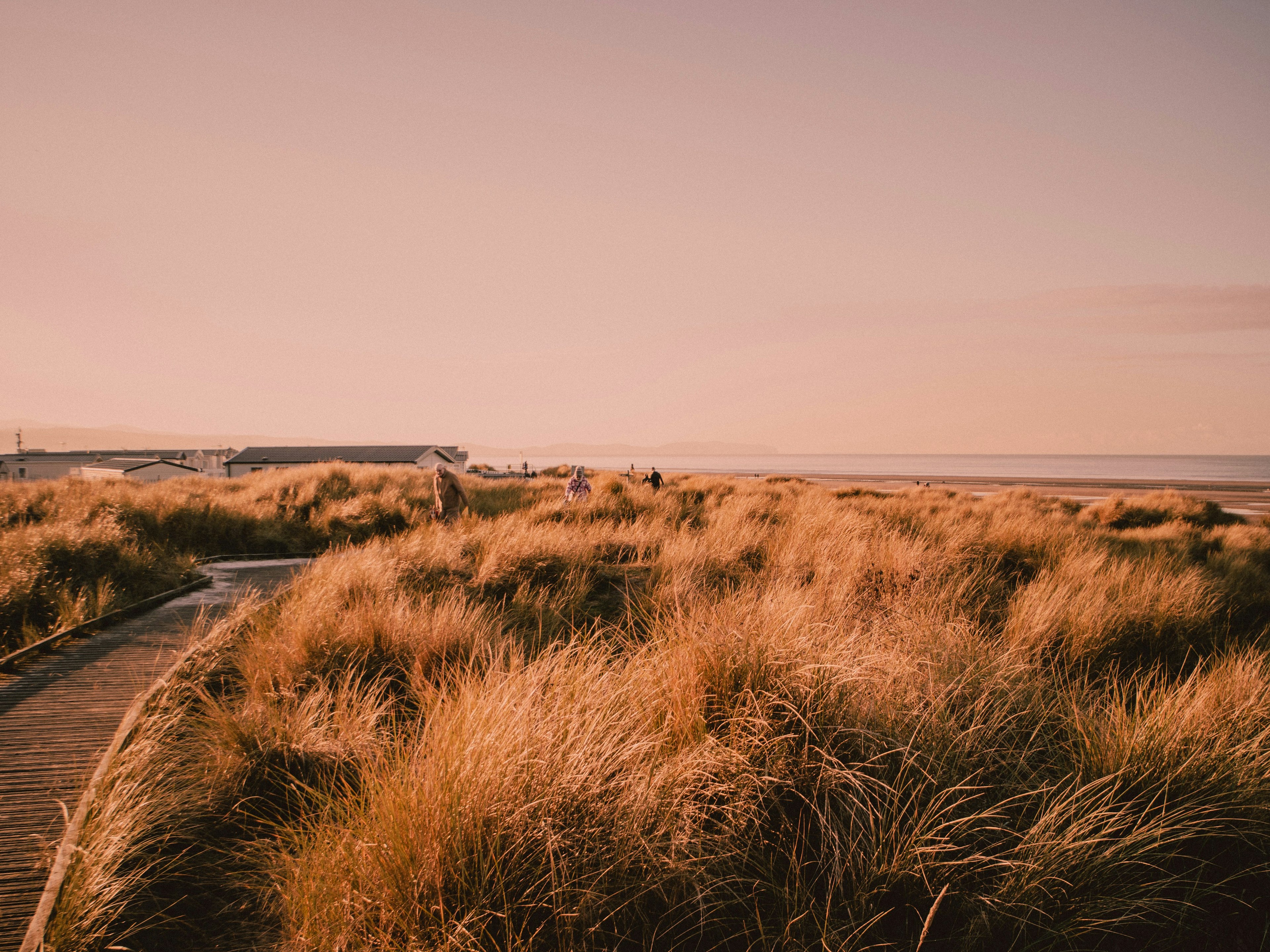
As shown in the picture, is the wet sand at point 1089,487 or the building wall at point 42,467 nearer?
the wet sand at point 1089,487

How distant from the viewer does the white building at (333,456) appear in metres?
62.0

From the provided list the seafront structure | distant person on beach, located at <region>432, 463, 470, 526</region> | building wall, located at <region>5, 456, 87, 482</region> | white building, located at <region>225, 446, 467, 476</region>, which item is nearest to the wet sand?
distant person on beach, located at <region>432, 463, 470, 526</region>

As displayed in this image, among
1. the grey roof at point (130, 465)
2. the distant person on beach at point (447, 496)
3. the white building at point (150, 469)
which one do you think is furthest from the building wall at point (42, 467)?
the distant person on beach at point (447, 496)

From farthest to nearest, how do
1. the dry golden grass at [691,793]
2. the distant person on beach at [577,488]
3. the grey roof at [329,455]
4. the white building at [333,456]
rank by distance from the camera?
the grey roof at [329,455] < the white building at [333,456] < the distant person on beach at [577,488] < the dry golden grass at [691,793]

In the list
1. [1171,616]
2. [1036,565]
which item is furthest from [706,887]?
[1036,565]

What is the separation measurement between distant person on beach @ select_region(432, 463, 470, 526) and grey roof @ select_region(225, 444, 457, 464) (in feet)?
169

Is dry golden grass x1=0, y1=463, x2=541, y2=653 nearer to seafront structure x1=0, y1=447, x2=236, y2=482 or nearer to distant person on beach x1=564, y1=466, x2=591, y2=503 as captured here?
distant person on beach x1=564, y1=466, x2=591, y2=503

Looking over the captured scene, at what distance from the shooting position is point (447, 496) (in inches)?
473

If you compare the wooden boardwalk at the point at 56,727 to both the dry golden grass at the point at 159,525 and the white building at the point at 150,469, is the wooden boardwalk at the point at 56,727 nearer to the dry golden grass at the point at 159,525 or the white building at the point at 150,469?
the dry golden grass at the point at 159,525

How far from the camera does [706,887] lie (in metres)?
2.41

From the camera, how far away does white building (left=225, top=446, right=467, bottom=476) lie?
→ 2441 inches

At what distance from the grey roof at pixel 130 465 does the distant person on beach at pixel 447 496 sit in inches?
1857

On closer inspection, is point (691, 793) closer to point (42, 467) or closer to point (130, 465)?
point (130, 465)

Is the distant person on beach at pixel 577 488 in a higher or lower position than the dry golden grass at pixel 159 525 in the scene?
higher
